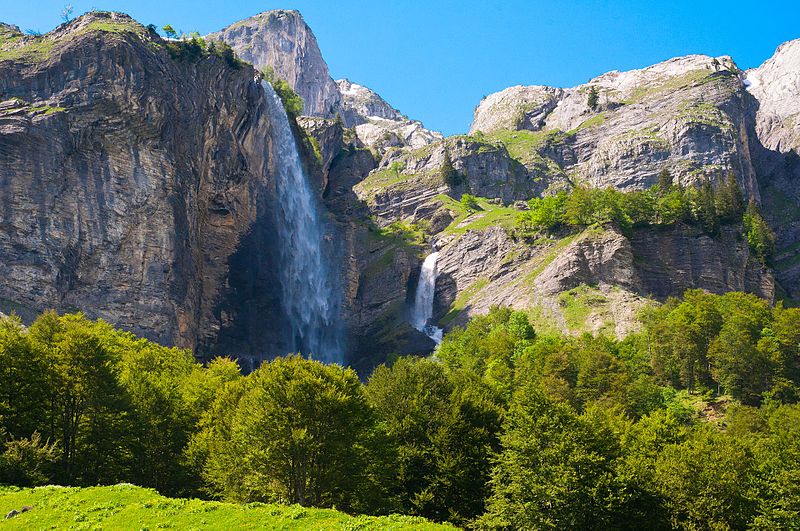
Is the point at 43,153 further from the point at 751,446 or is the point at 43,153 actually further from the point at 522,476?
the point at 751,446

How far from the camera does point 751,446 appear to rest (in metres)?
46.1

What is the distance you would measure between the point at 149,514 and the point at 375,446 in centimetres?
1541

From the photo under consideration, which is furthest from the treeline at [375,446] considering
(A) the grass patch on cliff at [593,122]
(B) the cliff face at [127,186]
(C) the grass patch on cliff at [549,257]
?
(A) the grass patch on cliff at [593,122]

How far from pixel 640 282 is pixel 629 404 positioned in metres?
45.6

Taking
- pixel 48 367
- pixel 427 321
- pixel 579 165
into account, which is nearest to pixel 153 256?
pixel 48 367

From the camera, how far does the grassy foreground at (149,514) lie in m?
27.2

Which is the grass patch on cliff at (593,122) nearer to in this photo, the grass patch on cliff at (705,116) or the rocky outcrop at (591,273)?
the grass patch on cliff at (705,116)

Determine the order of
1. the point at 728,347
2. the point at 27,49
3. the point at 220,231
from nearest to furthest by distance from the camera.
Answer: the point at 728,347, the point at 27,49, the point at 220,231

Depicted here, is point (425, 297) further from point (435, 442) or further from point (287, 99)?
point (435, 442)

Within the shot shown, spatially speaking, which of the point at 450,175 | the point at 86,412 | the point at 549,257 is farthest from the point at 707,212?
the point at 86,412

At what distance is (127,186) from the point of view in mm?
80875

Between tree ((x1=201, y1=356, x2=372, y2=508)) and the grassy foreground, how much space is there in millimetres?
6794

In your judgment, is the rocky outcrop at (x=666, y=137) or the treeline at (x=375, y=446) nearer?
the treeline at (x=375, y=446)

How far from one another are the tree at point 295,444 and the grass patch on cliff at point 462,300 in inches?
2846
